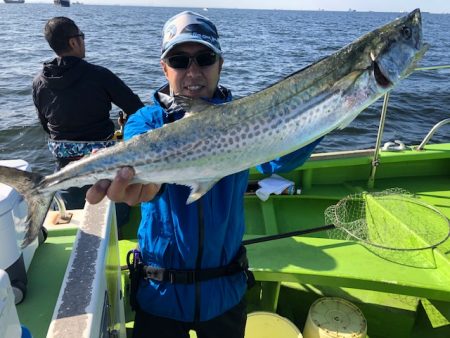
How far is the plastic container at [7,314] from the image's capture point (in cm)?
151

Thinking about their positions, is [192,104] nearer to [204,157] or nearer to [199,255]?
[204,157]

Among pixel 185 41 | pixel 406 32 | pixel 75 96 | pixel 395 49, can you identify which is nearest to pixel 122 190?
pixel 185 41

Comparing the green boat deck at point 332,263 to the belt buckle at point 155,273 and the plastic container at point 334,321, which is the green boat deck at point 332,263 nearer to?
the plastic container at point 334,321

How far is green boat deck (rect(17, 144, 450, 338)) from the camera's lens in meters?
3.08

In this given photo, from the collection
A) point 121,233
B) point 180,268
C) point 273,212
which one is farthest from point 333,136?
point 180,268

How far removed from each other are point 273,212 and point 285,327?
2082 millimetres

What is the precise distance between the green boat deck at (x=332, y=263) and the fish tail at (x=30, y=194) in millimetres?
472

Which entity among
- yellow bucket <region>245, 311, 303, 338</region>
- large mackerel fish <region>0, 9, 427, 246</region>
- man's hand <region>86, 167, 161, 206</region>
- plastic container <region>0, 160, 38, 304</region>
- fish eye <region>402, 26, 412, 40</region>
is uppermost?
fish eye <region>402, 26, 412, 40</region>

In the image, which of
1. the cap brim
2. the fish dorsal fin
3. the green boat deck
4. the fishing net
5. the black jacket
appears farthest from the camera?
the black jacket

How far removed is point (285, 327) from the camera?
3.54 meters

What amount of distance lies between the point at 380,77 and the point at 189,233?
150 cm

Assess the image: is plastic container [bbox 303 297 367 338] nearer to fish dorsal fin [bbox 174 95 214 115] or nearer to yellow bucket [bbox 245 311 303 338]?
yellow bucket [bbox 245 311 303 338]

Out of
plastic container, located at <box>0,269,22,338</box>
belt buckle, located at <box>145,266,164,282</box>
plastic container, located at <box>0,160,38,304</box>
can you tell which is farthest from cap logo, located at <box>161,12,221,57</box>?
plastic container, located at <box>0,269,22,338</box>

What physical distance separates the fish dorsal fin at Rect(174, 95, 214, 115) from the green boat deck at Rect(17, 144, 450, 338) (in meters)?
1.46
